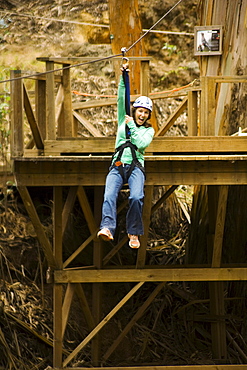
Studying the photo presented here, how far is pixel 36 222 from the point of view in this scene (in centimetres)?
1054

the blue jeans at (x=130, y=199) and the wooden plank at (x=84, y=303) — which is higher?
the blue jeans at (x=130, y=199)

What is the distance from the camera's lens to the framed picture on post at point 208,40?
470 inches

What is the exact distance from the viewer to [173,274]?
440 inches

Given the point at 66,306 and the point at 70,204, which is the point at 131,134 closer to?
the point at 70,204

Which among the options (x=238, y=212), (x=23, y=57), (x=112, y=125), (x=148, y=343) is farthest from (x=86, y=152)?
(x=23, y=57)

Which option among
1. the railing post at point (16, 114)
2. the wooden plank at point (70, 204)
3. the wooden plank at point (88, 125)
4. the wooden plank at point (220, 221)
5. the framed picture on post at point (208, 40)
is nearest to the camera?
the railing post at point (16, 114)

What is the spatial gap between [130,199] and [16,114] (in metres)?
1.86

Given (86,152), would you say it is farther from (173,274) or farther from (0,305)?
(0,305)

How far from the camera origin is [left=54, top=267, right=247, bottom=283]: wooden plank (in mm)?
11055

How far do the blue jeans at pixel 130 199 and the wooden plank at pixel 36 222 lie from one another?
153 centimetres

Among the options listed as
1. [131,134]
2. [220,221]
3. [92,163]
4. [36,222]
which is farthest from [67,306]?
[131,134]

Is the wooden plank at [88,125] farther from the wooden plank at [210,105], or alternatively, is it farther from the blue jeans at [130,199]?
the blue jeans at [130,199]

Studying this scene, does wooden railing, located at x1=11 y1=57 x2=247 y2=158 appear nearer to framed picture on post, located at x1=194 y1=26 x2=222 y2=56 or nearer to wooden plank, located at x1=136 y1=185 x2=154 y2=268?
→ wooden plank, located at x1=136 y1=185 x2=154 y2=268

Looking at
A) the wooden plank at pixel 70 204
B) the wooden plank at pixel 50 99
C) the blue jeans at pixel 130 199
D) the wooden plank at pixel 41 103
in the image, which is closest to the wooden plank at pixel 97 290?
the wooden plank at pixel 70 204
